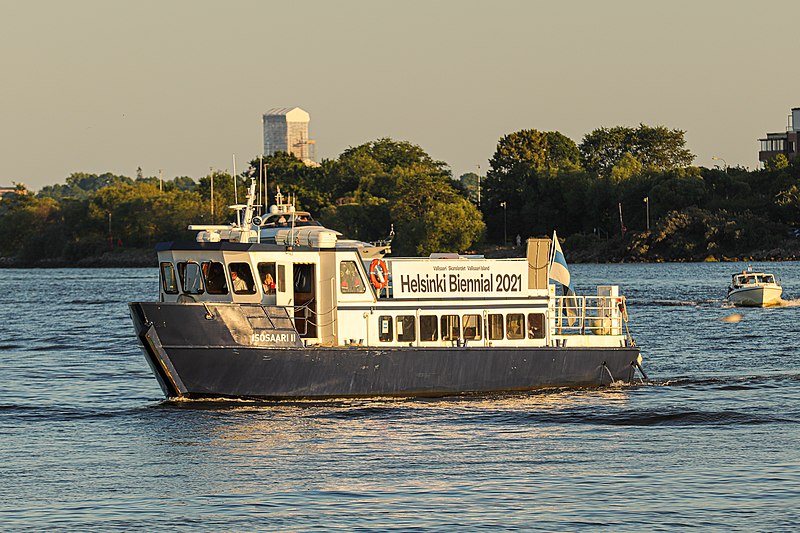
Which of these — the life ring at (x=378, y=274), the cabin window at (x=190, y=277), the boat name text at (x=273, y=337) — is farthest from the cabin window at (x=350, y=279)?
the cabin window at (x=190, y=277)

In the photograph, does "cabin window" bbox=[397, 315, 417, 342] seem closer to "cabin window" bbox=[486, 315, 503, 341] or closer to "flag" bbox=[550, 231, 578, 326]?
"cabin window" bbox=[486, 315, 503, 341]

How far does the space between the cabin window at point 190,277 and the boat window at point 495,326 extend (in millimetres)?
7065

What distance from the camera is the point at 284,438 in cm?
2883

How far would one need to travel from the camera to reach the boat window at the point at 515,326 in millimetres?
34625

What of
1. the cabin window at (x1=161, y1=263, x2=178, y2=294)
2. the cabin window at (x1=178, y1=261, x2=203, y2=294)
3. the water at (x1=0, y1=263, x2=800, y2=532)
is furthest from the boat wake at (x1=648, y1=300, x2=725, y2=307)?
the cabin window at (x1=178, y1=261, x2=203, y2=294)

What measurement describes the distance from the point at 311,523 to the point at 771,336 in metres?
37.5

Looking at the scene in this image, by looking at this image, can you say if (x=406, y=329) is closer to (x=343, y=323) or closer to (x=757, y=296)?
(x=343, y=323)

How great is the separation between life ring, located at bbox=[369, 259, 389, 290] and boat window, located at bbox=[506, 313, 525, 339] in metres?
3.25

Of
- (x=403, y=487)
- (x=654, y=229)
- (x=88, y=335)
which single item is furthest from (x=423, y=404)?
(x=654, y=229)

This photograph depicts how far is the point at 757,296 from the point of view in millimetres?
75875

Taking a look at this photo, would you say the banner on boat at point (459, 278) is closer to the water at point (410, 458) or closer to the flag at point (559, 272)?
the flag at point (559, 272)

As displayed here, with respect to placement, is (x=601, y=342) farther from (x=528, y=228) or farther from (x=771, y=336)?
(x=528, y=228)

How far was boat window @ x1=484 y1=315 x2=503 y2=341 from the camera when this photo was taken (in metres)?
34.4

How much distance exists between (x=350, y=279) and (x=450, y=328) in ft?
A: 9.10
